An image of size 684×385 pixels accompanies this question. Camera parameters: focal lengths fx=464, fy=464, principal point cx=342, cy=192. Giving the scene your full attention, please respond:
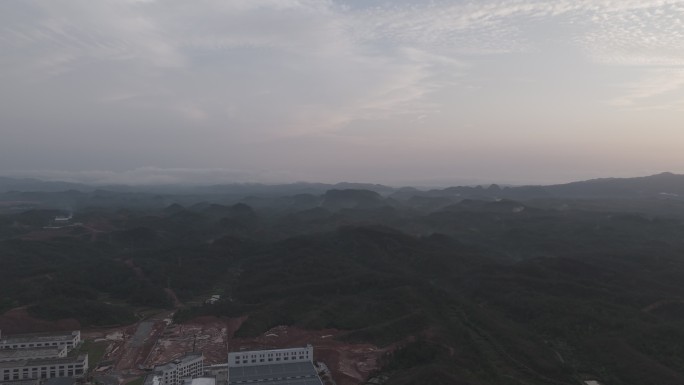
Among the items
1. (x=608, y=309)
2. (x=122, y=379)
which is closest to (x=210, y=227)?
(x=122, y=379)

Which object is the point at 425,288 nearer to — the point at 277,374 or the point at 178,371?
the point at 277,374

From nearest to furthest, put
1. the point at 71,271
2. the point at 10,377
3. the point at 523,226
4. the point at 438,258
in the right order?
the point at 10,377 < the point at 71,271 < the point at 438,258 < the point at 523,226

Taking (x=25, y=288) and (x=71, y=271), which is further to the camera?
(x=71, y=271)

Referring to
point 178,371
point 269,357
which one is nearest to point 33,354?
point 178,371

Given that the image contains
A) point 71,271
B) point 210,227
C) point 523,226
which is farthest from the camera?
point 210,227

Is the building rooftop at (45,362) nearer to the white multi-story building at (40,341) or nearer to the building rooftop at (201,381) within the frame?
the white multi-story building at (40,341)

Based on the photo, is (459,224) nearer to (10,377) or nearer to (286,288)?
(286,288)
